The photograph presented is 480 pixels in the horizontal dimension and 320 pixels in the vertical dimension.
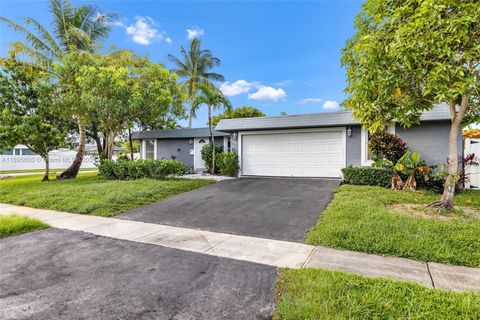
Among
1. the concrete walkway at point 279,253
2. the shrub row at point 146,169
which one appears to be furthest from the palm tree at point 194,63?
the concrete walkway at point 279,253

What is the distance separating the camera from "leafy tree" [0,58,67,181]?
35.0 feet

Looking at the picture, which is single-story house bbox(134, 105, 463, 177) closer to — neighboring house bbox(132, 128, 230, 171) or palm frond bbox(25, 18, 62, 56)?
neighboring house bbox(132, 128, 230, 171)

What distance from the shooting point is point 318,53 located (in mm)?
14570

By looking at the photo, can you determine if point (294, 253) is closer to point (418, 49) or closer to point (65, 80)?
point (418, 49)

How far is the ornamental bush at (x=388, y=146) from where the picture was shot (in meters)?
8.94

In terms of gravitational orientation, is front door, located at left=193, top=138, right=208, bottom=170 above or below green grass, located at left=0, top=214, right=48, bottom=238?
above

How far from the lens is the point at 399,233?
4191mm

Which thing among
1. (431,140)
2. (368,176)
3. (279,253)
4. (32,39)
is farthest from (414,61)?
(32,39)

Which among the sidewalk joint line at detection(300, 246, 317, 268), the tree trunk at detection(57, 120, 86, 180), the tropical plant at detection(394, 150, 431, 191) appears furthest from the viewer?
the tree trunk at detection(57, 120, 86, 180)

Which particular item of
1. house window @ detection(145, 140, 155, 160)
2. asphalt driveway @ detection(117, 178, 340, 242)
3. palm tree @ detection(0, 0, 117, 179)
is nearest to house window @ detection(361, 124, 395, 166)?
asphalt driveway @ detection(117, 178, 340, 242)

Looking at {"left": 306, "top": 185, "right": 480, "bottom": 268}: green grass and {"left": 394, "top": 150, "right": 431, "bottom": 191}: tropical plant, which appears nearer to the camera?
{"left": 306, "top": 185, "right": 480, "bottom": 268}: green grass

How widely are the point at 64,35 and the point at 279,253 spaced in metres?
15.8

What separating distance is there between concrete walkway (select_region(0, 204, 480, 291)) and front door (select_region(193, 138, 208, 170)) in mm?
9746

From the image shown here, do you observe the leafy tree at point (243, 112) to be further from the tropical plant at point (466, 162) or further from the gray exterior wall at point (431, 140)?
the tropical plant at point (466, 162)
